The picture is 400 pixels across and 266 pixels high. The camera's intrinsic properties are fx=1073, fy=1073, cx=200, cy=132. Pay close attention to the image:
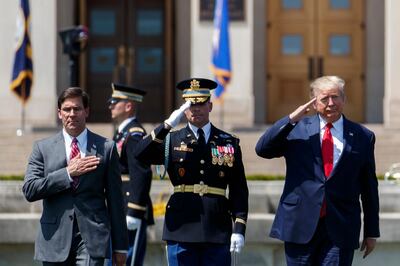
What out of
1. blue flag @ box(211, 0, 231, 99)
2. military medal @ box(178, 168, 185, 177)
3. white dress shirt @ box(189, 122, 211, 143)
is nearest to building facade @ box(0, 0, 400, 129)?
blue flag @ box(211, 0, 231, 99)

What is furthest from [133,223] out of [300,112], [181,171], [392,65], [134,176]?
[392,65]

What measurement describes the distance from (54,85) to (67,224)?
14.4m

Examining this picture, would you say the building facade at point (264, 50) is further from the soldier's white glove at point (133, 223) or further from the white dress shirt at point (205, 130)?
the white dress shirt at point (205, 130)

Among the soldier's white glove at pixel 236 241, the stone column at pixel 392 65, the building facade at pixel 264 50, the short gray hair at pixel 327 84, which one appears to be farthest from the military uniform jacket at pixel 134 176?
the building facade at pixel 264 50

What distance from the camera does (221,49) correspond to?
19.8 meters

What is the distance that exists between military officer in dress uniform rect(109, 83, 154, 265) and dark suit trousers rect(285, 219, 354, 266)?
2027mm

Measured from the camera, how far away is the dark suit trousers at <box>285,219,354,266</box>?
21.1 feet

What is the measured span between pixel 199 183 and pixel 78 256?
0.97 m

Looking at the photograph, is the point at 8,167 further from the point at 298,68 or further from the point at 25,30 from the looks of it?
the point at 298,68

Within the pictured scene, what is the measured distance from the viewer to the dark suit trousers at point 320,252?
6.44 m

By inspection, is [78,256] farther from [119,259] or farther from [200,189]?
[200,189]

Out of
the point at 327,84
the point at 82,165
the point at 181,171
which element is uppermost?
the point at 327,84

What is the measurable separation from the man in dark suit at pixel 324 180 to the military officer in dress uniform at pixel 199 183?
25 centimetres

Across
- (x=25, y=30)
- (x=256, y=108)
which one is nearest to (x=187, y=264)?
(x=25, y=30)
